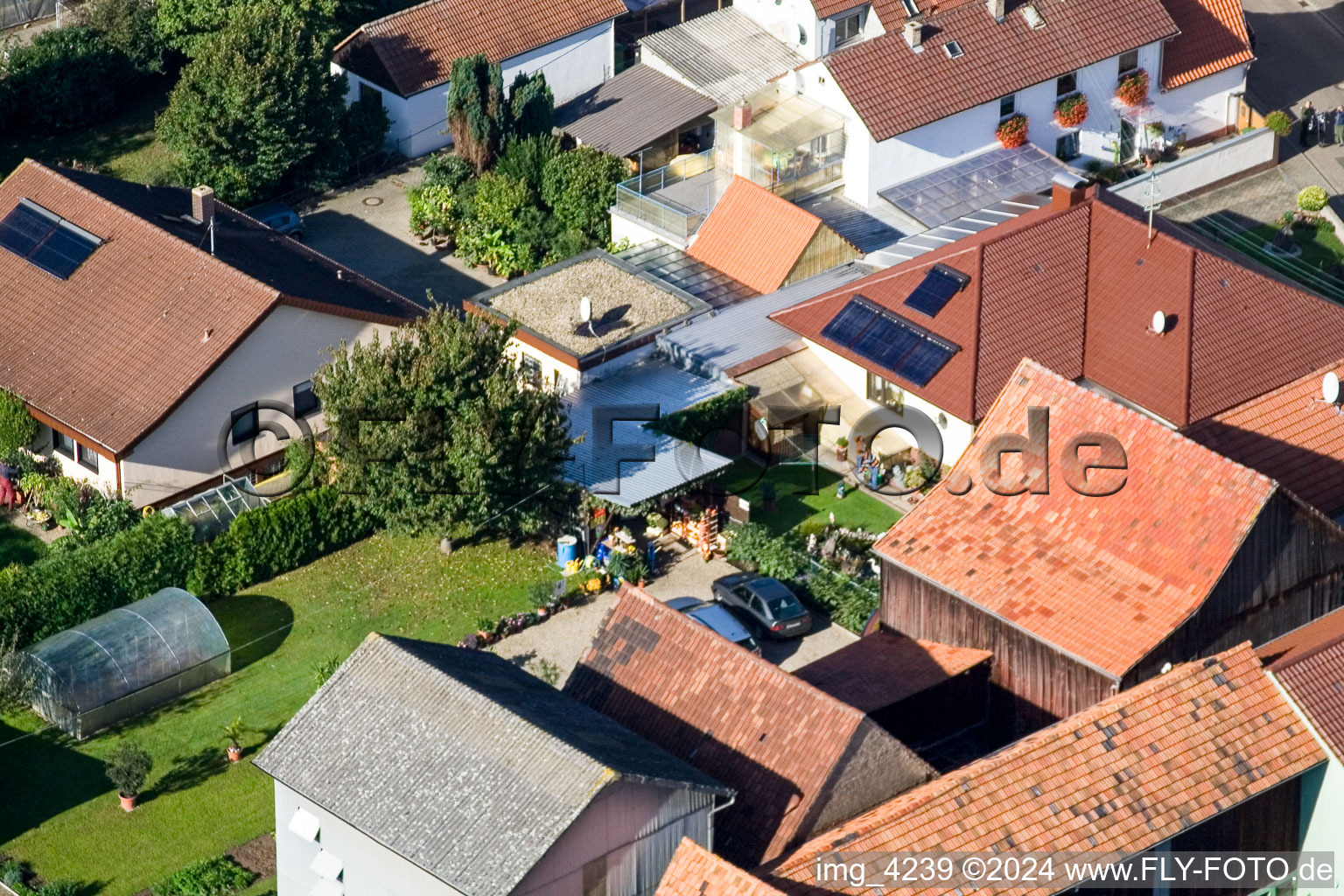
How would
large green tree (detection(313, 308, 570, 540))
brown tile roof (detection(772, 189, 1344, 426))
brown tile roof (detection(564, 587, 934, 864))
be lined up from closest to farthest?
brown tile roof (detection(564, 587, 934, 864)) < large green tree (detection(313, 308, 570, 540)) < brown tile roof (detection(772, 189, 1344, 426))

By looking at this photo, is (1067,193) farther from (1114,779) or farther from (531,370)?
(1114,779)

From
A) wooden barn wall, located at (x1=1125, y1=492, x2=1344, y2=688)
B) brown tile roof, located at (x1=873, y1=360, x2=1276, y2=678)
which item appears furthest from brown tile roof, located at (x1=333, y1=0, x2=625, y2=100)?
wooden barn wall, located at (x1=1125, y1=492, x2=1344, y2=688)

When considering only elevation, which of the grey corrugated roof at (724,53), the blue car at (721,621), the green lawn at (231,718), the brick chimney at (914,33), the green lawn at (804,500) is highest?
the brick chimney at (914,33)

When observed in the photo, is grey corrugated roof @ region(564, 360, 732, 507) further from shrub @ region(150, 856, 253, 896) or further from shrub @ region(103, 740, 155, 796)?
shrub @ region(150, 856, 253, 896)

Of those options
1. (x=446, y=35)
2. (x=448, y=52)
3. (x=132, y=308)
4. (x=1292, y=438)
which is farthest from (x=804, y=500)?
(x=446, y=35)

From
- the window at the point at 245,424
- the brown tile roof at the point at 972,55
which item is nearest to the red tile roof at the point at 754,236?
the brown tile roof at the point at 972,55

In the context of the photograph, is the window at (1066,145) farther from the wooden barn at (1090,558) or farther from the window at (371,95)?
the wooden barn at (1090,558)
